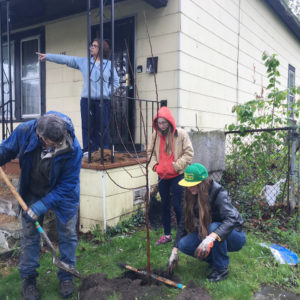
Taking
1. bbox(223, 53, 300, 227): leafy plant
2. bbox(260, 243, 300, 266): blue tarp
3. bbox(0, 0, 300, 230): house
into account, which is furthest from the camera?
bbox(0, 0, 300, 230): house

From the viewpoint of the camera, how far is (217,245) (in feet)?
9.21

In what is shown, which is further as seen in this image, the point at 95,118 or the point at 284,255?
the point at 95,118

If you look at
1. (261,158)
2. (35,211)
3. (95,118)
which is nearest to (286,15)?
(261,158)

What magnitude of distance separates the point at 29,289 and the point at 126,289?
85cm

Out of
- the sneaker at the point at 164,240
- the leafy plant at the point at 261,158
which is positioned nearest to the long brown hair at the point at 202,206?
the sneaker at the point at 164,240

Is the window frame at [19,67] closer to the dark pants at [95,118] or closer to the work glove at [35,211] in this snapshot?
the dark pants at [95,118]

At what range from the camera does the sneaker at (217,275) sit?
2852mm

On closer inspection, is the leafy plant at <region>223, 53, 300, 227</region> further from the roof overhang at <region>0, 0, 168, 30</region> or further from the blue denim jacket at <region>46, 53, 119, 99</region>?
the roof overhang at <region>0, 0, 168, 30</region>

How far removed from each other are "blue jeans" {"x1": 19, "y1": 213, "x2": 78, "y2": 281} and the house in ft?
4.29

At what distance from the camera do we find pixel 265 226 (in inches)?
167

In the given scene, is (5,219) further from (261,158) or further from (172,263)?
(261,158)

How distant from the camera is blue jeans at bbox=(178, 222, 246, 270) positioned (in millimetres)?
2840

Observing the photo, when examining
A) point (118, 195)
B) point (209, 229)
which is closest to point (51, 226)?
point (118, 195)

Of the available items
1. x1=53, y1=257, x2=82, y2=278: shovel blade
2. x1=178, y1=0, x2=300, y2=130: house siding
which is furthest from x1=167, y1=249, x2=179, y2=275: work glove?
x1=178, y1=0, x2=300, y2=130: house siding
